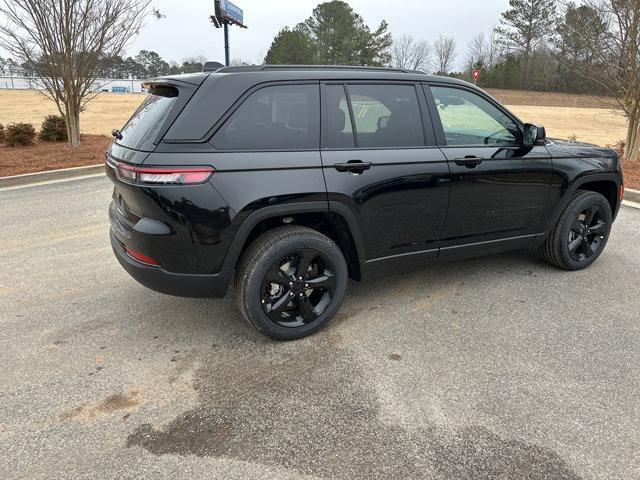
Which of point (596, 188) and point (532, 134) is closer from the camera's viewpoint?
point (532, 134)

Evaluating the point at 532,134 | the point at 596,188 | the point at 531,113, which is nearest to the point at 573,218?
the point at 596,188

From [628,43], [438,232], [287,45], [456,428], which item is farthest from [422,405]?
[287,45]

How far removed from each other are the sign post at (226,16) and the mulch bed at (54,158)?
188 inches

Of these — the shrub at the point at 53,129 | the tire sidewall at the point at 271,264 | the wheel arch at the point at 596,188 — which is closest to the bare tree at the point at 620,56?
the wheel arch at the point at 596,188

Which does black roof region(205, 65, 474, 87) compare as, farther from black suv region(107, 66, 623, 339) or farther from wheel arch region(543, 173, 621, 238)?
wheel arch region(543, 173, 621, 238)

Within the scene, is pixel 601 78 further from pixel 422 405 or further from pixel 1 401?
pixel 1 401

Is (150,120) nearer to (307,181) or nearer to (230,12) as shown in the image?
(307,181)

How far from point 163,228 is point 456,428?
1.95 m

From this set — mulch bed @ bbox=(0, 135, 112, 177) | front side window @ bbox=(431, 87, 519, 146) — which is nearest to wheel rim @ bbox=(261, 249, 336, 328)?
front side window @ bbox=(431, 87, 519, 146)

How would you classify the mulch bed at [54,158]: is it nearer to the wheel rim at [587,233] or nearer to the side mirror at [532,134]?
the wheel rim at [587,233]

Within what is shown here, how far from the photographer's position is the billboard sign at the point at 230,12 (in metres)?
14.1

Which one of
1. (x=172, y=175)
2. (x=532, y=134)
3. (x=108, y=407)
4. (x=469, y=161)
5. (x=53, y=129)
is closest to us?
(x=108, y=407)

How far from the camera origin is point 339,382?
9.00ft

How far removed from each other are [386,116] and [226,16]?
13375mm
